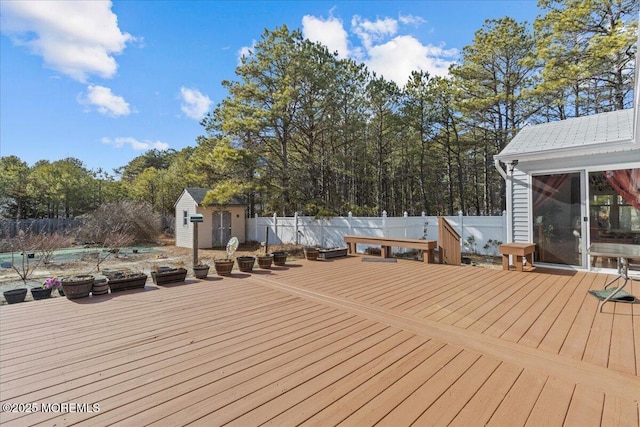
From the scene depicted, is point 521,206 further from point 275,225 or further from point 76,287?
point 275,225

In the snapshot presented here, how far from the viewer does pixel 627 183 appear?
470cm

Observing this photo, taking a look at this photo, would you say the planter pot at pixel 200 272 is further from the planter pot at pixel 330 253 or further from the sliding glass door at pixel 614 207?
the sliding glass door at pixel 614 207

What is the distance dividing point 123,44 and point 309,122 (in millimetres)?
6664

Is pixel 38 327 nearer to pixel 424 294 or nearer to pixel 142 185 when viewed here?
pixel 424 294

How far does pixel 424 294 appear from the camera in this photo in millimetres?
3887

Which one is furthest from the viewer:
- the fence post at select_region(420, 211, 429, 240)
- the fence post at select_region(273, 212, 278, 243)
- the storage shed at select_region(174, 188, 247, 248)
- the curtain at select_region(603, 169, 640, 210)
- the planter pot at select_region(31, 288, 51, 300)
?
the storage shed at select_region(174, 188, 247, 248)

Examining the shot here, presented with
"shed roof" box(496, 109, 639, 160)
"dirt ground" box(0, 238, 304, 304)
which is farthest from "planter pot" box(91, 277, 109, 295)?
"shed roof" box(496, 109, 639, 160)

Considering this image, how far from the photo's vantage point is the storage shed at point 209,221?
41.6 ft

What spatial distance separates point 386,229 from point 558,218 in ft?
13.7

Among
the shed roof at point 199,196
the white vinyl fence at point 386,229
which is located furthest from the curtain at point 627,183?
the shed roof at point 199,196

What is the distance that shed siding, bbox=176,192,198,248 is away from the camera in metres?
12.8

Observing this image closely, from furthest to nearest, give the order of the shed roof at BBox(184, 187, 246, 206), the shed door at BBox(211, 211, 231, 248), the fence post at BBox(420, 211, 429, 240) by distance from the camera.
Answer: the shed door at BBox(211, 211, 231, 248) < the shed roof at BBox(184, 187, 246, 206) < the fence post at BBox(420, 211, 429, 240)

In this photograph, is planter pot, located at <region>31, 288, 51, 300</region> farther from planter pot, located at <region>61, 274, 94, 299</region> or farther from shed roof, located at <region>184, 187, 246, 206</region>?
shed roof, located at <region>184, 187, 246, 206</region>

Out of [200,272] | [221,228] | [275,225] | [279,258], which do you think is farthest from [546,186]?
[221,228]
